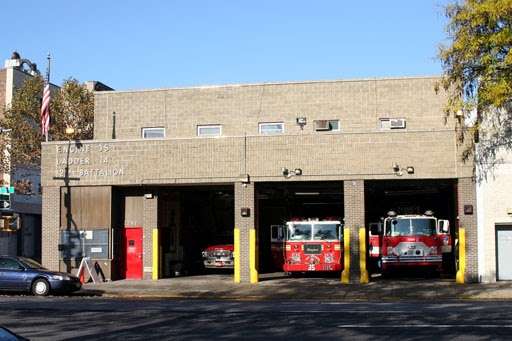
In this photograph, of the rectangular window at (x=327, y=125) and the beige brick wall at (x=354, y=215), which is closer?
the beige brick wall at (x=354, y=215)

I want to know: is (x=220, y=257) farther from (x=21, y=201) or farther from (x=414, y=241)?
(x=21, y=201)

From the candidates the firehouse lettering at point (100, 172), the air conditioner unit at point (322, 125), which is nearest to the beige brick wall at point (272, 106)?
the air conditioner unit at point (322, 125)

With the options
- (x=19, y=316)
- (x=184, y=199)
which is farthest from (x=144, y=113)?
(x=19, y=316)

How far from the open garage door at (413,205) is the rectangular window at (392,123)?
2509 millimetres

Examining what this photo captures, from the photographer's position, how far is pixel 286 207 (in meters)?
36.9

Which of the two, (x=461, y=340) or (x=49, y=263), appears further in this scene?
(x=49, y=263)

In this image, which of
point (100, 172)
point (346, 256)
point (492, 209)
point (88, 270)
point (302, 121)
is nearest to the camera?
point (492, 209)

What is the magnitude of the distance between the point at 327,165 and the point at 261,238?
8.79m

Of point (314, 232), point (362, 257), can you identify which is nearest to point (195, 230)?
point (314, 232)

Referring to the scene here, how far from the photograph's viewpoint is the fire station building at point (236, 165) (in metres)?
28.2

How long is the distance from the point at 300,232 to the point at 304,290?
377 cm

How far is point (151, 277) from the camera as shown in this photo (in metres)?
30.8

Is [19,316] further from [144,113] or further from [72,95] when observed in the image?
[72,95]

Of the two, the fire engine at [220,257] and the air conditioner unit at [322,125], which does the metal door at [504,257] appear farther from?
the fire engine at [220,257]
